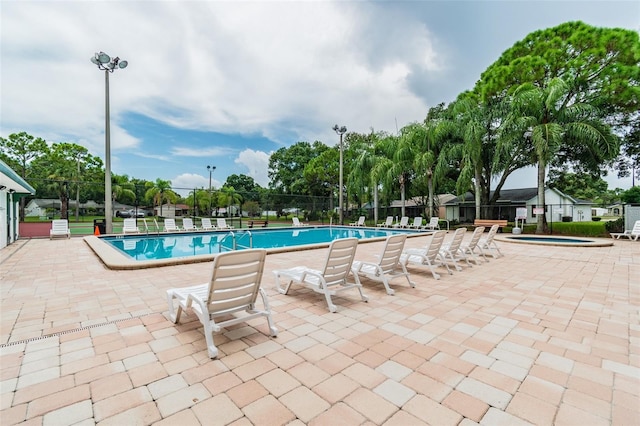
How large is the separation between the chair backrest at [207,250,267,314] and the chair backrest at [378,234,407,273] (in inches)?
89.0

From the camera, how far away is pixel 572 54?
16.5 metres

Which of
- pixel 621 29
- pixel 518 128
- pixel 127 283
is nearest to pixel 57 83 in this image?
pixel 127 283

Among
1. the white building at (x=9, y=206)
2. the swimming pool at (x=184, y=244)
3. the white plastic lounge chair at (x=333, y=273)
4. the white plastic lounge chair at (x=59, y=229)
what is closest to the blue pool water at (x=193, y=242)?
the swimming pool at (x=184, y=244)

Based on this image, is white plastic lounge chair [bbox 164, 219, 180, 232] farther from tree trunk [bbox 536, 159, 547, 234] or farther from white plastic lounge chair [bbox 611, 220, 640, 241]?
white plastic lounge chair [bbox 611, 220, 640, 241]

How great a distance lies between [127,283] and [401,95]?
19569 millimetres

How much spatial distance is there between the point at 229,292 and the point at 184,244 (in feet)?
37.4

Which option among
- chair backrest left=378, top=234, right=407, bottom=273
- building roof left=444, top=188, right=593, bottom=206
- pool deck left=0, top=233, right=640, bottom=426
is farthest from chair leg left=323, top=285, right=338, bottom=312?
building roof left=444, top=188, right=593, bottom=206

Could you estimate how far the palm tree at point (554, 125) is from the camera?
14023 mm

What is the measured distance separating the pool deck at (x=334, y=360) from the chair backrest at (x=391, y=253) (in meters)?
0.39

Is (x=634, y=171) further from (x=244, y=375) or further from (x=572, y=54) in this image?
(x=244, y=375)

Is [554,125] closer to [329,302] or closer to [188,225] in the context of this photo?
[329,302]

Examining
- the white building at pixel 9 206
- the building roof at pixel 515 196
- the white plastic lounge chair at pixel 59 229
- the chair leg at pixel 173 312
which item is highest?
the building roof at pixel 515 196

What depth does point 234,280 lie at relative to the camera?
269cm

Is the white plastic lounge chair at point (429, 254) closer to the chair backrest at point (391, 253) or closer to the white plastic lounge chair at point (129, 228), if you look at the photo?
the chair backrest at point (391, 253)
